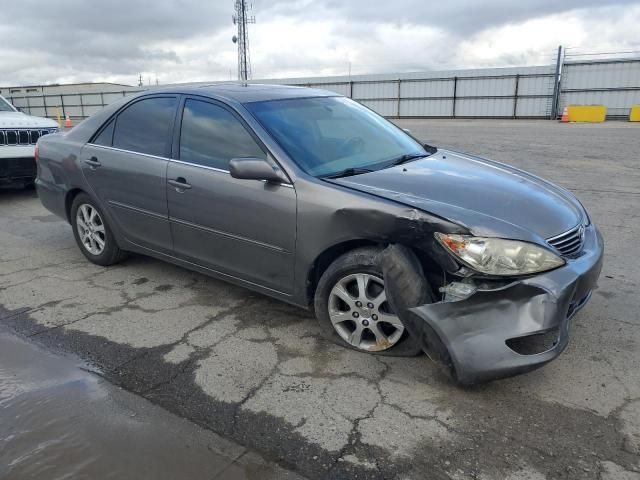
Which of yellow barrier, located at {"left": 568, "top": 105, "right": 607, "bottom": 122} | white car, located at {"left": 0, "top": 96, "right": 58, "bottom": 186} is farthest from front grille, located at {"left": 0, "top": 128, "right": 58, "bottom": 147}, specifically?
yellow barrier, located at {"left": 568, "top": 105, "right": 607, "bottom": 122}

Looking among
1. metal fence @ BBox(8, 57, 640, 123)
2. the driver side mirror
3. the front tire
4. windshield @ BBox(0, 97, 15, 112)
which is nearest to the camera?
the front tire

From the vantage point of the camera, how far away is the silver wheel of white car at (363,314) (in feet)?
10.1

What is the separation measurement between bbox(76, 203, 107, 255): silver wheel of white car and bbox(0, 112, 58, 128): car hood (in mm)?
3734

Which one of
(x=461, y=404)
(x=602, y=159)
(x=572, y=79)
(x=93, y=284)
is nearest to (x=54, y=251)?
(x=93, y=284)

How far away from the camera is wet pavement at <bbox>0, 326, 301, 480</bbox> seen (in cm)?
232

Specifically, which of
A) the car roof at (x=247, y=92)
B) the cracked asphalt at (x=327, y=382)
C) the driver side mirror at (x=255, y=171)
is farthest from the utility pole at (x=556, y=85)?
the driver side mirror at (x=255, y=171)

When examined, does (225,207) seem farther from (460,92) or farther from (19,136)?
(460,92)

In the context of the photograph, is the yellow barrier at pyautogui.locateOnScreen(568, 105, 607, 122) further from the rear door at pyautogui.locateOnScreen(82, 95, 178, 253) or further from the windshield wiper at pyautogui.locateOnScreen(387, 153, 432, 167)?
the rear door at pyautogui.locateOnScreen(82, 95, 178, 253)

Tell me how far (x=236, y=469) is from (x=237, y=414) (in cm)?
40

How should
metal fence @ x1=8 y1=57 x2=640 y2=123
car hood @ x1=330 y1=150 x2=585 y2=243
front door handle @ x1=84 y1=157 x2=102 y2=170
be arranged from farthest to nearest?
metal fence @ x1=8 y1=57 x2=640 y2=123 < front door handle @ x1=84 y1=157 x2=102 y2=170 < car hood @ x1=330 y1=150 x2=585 y2=243

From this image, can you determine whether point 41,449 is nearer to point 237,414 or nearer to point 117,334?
point 237,414

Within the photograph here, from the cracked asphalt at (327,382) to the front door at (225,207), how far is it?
0.44 metres

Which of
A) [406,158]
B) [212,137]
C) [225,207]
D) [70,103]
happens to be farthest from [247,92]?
[70,103]

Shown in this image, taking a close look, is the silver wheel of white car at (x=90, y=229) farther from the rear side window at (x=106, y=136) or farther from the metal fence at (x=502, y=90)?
the metal fence at (x=502, y=90)
